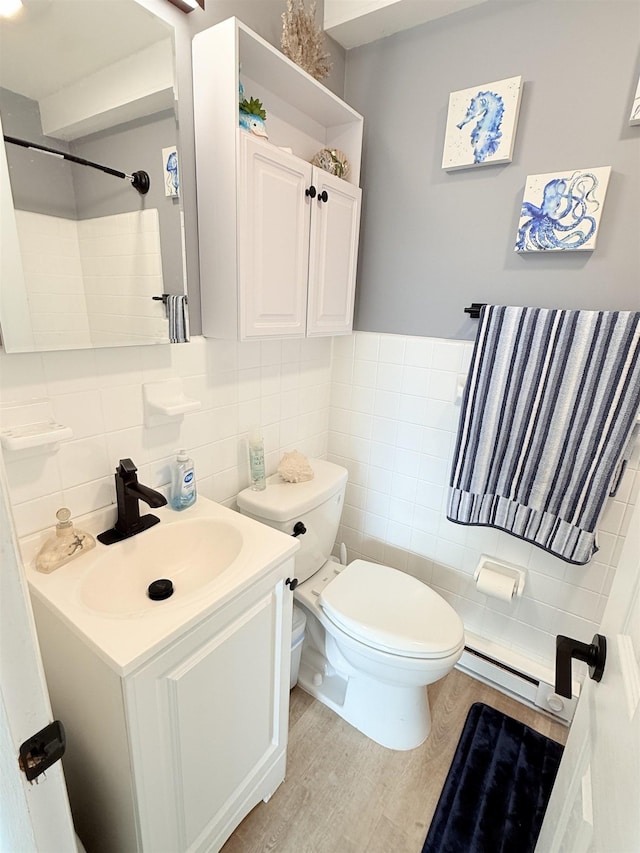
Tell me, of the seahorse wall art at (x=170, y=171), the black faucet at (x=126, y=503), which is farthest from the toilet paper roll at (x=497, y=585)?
the seahorse wall art at (x=170, y=171)

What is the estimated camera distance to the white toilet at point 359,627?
1.26 meters

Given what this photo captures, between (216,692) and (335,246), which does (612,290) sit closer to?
(335,246)

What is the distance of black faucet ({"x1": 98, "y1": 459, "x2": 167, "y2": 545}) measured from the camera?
1022 millimetres

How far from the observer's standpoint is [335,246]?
1.43m

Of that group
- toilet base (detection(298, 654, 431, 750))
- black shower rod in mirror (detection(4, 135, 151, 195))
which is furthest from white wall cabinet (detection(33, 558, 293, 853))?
black shower rod in mirror (detection(4, 135, 151, 195))

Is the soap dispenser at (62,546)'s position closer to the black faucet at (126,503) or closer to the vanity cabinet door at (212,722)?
Answer: the black faucet at (126,503)

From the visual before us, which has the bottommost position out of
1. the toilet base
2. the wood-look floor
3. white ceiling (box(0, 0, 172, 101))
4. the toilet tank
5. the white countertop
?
the wood-look floor

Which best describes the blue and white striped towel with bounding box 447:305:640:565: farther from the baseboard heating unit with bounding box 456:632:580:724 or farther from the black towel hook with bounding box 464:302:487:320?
the baseboard heating unit with bounding box 456:632:580:724

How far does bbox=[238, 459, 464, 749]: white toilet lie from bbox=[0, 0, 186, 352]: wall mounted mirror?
756 mm

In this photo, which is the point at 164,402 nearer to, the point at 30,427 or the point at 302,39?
the point at 30,427

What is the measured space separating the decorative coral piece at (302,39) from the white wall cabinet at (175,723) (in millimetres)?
1473

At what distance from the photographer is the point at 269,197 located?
1139 mm

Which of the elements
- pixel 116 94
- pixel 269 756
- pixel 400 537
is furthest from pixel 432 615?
pixel 116 94

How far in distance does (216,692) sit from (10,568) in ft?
2.28
